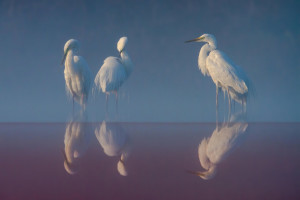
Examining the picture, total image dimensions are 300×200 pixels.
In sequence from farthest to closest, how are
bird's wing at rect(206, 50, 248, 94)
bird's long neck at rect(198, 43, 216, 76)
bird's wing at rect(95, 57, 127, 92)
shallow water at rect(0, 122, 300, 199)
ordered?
bird's long neck at rect(198, 43, 216, 76), bird's wing at rect(95, 57, 127, 92), bird's wing at rect(206, 50, 248, 94), shallow water at rect(0, 122, 300, 199)

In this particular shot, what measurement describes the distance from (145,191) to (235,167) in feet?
0.80

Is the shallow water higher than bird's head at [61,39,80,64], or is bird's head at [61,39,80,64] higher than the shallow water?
bird's head at [61,39,80,64]

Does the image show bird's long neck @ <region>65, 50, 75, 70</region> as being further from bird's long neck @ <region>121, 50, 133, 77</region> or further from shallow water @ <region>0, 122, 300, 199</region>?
shallow water @ <region>0, 122, 300, 199</region>

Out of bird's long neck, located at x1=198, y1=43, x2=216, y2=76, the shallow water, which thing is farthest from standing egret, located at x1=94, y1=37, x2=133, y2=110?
the shallow water

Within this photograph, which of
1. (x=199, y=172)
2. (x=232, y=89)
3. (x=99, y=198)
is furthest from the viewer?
(x=232, y=89)

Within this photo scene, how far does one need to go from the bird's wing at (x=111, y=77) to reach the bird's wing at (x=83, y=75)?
150 millimetres

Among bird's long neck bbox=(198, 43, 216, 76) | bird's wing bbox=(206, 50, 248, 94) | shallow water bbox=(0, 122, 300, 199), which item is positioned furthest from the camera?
bird's long neck bbox=(198, 43, 216, 76)

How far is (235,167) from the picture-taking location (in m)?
0.58

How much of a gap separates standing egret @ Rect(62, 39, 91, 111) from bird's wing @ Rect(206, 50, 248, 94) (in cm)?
142

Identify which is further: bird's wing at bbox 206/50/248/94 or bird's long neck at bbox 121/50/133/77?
bird's long neck at bbox 121/50/133/77

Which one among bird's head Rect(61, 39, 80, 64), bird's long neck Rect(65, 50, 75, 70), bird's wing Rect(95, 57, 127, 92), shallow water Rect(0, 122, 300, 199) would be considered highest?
bird's head Rect(61, 39, 80, 64)

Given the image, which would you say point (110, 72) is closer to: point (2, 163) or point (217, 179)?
point (2, 163)

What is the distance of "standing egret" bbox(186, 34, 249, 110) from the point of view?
280 cm

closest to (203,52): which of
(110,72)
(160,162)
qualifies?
(110,72)
